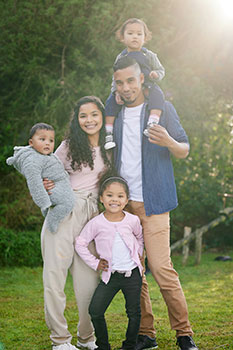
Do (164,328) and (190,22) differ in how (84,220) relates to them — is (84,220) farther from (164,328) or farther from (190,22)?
(190,22)

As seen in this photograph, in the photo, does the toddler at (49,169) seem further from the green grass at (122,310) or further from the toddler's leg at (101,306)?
the green grass at (122,310)

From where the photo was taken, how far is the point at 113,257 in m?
3.18

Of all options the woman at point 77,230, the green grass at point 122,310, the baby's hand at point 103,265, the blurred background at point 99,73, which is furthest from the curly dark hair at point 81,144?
the blurred background at point 99,73

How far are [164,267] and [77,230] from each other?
0.63 m

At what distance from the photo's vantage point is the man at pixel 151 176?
3225mm

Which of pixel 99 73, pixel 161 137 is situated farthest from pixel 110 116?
pixel 99 73

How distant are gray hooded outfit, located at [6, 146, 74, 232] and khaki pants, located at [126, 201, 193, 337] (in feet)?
1.62

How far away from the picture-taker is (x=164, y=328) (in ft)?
14.1

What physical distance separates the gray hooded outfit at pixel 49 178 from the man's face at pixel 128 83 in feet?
2.12

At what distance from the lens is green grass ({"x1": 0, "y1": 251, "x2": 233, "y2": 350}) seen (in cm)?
393

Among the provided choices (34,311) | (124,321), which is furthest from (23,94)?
(124,321)

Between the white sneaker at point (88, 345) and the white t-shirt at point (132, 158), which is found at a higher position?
the white t-shirt at point (132, 158)

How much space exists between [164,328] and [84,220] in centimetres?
155

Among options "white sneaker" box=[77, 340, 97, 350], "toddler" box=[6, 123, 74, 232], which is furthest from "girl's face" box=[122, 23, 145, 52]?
"white sneaker" box=[77, 340, 97, 350]
